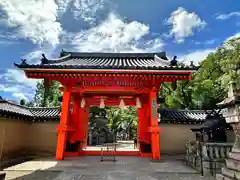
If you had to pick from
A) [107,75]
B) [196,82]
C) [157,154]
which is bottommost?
[157,154]

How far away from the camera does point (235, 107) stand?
440 centimetres

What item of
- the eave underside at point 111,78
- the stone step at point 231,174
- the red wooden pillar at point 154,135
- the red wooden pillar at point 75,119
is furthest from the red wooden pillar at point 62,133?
the stone step at point 231,174

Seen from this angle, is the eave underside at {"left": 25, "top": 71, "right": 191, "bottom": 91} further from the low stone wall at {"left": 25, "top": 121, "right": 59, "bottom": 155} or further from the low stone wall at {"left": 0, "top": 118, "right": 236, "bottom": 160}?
the low stone wall at {"left": 25, "top": 121, "right": 59, "bottom": 155}

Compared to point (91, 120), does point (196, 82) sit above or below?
above

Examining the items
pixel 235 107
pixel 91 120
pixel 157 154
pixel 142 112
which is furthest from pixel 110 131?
pixel 235 107

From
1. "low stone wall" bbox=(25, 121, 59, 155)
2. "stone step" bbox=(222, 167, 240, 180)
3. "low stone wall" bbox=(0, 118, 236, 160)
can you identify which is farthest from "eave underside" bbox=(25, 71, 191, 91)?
"stone step" bbox=(222, 167, 240, 180)

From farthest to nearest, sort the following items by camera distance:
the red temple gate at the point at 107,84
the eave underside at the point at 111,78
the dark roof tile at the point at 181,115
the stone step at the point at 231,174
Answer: the dark roof tile at the point at 181,115 → the eave underside at the point at 111,78 → the red temple gate at the point at 107,84 → the stone step at the point at 231,174

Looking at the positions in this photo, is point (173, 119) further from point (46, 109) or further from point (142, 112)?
point (46, 109)

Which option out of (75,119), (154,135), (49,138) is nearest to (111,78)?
(154,135)

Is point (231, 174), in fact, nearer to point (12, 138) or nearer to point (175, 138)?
point (175, 138)

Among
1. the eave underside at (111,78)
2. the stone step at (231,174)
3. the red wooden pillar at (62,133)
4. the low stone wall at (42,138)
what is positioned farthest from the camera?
the low stone wall at (42,138)

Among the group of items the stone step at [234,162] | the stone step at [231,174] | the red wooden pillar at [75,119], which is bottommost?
the stone step at [231,174]

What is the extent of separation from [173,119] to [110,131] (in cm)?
1821

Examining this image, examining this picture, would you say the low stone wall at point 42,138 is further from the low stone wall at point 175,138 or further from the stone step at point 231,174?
the stone step at point 231,174
